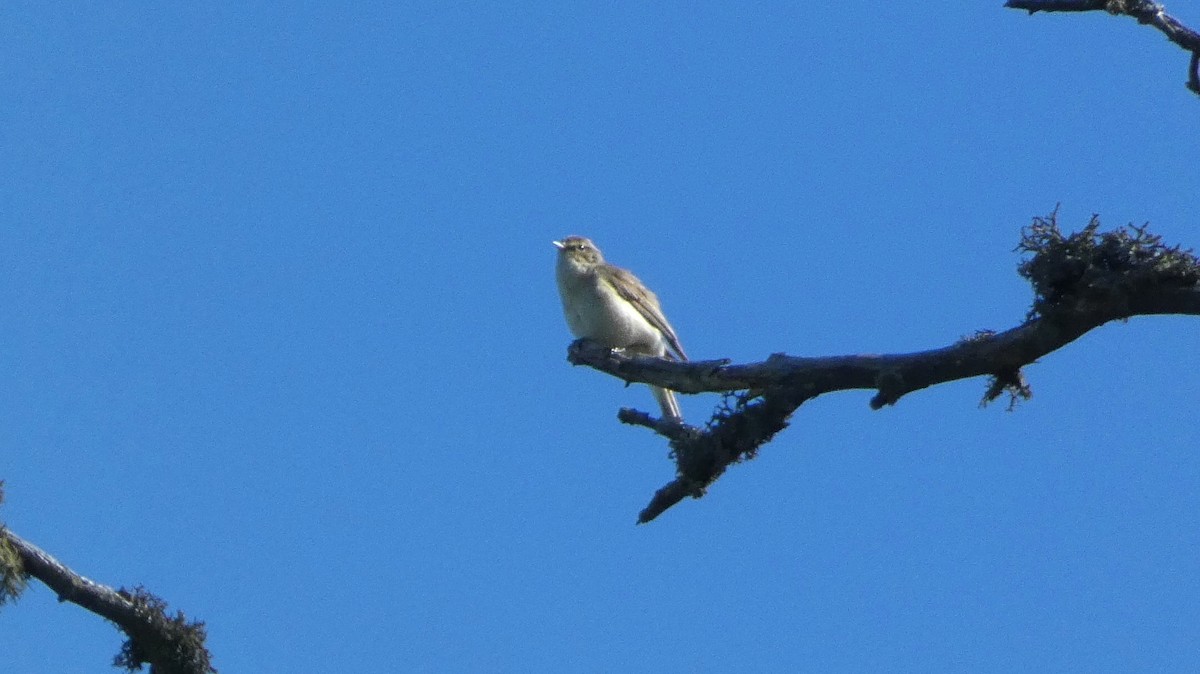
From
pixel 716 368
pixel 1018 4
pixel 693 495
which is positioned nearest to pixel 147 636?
pixel 693 495

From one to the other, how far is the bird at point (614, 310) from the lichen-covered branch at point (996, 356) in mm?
4733

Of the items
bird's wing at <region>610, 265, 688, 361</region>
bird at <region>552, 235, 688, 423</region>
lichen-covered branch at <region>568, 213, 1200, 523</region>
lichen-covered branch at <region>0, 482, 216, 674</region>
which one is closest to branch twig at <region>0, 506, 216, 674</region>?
lichen-covered branch at <region>0, 482, 216, 674</region>

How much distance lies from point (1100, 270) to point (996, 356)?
555 mm

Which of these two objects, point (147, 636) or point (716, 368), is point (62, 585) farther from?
point (716, 368)

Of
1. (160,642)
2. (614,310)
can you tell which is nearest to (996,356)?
(160,642)

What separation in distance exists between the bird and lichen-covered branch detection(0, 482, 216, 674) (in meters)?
5.71

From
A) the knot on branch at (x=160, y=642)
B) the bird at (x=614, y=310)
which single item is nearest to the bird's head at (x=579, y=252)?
the bird at (x=614, y=310)

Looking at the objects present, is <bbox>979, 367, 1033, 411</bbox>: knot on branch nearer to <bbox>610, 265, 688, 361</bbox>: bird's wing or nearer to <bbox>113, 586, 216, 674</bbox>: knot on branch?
<bbox>113, 586, 216, 674</bbox>: knot on branch

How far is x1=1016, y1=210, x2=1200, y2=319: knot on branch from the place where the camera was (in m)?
5.68

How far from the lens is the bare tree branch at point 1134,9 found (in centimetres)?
623

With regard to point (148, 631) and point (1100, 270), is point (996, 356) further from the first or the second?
point (148, 631)

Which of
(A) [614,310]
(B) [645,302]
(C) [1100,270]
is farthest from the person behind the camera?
(B) [645,302]

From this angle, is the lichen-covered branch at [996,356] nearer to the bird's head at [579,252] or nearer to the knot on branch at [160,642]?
the knot on branch at [160,642]

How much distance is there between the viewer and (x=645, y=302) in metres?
12.6
